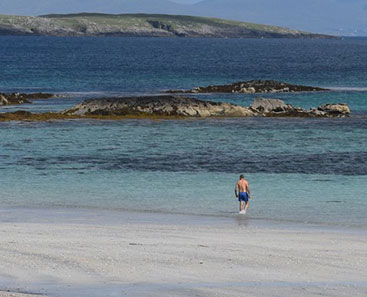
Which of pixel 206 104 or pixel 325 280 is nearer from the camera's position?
pixel 325 280

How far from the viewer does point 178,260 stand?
1969 centimetres

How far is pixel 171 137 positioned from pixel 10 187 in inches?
711

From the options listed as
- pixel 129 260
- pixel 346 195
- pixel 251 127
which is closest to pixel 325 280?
pixel 129 260

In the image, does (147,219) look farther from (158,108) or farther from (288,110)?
(288,110)

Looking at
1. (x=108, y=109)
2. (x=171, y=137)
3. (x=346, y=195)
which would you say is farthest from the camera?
(x=108, y=109)

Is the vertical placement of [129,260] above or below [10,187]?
above

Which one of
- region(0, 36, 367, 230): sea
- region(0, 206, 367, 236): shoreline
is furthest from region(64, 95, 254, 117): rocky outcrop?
region(0, 206, 367, 236): shoreline

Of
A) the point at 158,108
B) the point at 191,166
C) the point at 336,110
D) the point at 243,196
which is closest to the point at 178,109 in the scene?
the point at 158,108

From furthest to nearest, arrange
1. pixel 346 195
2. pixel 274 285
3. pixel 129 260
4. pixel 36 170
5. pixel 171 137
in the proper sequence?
1. pixel 171 137
2. pixel 36 170
3. pixel 346 195
4. pixel 129 260
5. pixel 274 285

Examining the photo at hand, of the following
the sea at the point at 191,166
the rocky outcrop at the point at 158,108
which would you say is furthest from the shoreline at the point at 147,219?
the rocky outcrop at the point at 158,108

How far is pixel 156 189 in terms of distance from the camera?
108 ft

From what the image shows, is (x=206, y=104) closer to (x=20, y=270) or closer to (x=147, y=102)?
(x=147, y=102)

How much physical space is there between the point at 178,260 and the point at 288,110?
44.9 meters

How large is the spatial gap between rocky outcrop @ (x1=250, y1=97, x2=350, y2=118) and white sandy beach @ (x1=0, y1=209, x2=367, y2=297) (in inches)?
1487
